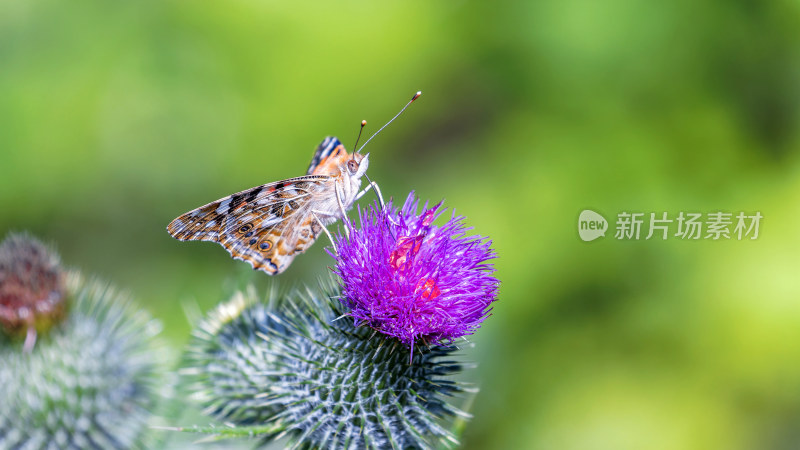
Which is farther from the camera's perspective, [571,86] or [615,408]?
[571,86]

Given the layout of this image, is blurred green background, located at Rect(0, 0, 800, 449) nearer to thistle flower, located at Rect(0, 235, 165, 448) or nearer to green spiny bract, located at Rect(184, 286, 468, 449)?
thistle flower, located at Rect(0, 235, 165, 448)

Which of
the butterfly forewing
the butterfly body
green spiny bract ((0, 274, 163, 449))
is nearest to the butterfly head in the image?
the butterfly body

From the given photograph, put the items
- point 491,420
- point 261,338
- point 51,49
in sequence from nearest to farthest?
point 261,338 < point 491,420 < point 51,49

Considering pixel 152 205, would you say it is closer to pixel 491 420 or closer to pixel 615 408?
pixel 491 420

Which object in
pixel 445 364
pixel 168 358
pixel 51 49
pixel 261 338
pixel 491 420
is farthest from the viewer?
pixel 51 49

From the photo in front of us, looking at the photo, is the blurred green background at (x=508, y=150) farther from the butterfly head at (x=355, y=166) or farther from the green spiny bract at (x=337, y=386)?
the butterfly head at (x=355, y=166)

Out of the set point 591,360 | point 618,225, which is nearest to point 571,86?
point 618,225

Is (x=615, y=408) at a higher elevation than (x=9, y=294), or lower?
higher

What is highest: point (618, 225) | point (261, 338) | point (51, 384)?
point (618, 225)
